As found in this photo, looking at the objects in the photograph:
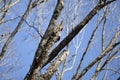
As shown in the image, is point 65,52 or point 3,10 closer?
→ point 65,52

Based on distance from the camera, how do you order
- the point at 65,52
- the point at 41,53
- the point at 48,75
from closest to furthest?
the point at 41,53, the point at 48,75, the point at 65,52

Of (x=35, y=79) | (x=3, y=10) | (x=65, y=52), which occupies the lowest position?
(x=35, y=79)

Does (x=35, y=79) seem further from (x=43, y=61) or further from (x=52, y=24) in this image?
(x=52, y=24)

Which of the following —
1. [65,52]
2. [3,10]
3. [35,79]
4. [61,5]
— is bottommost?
[35,79]

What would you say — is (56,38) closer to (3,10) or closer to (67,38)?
(67,38)

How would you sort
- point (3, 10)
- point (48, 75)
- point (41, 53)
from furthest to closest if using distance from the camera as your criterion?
point (3, 10), point (48, 75), point (41, 53)

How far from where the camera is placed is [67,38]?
6.72 ft

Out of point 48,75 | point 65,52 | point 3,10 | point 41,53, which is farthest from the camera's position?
point 3,10

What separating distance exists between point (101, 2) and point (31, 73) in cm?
94

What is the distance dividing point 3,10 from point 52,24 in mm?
3085

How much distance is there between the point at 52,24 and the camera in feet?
6.72

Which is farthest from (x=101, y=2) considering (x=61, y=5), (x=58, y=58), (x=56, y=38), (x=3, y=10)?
(x=3, y=10)

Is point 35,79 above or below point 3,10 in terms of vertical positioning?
below

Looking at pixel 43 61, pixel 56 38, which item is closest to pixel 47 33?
pixel 56 38
